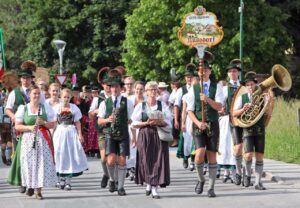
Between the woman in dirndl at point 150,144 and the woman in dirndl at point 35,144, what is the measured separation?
1323mm

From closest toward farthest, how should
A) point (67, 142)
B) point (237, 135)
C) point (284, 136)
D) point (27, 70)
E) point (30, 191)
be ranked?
point (30, 191) < point (27, 70) < point (237, 135) < point (67, 142) < point (284, 136)

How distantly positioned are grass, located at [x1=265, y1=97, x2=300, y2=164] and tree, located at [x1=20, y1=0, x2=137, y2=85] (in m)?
22.6

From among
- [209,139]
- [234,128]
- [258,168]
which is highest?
[234,128]

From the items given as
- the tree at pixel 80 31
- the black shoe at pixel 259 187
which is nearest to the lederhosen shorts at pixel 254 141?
the black shoe at pixel 259 187

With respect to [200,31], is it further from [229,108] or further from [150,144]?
[150,144]

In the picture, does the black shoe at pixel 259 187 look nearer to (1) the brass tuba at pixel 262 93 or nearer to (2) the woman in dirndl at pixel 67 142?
(1) the brass tuba at pixel 262 93

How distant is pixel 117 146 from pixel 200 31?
14363 millimetres

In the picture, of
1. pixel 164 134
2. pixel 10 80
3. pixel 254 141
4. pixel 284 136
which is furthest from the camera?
pixel 284 136

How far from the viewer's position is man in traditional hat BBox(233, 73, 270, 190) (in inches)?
530

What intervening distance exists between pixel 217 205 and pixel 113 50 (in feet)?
127

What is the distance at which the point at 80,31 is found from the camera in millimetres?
52000

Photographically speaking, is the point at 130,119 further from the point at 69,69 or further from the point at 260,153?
the point at 69,69

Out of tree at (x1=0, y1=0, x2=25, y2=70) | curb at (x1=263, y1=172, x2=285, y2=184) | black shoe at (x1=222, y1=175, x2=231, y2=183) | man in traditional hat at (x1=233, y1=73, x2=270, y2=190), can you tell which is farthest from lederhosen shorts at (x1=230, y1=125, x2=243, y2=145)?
tree at (x1=0, y1=0, x2=25, y2=70)

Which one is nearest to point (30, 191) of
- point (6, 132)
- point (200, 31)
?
point (6, 132)
